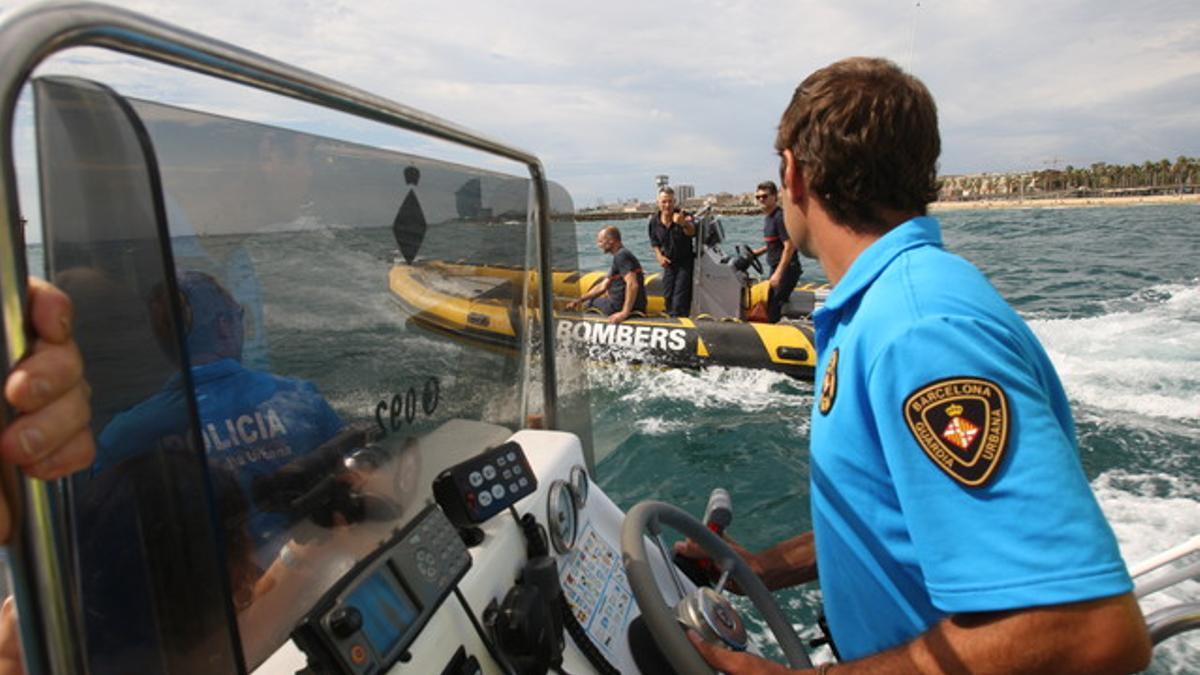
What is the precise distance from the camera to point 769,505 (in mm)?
5051

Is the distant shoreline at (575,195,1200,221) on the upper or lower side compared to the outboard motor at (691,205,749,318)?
upper

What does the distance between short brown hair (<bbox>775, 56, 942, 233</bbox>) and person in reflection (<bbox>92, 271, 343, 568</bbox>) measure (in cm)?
102

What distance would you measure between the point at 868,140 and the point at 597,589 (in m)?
1.18

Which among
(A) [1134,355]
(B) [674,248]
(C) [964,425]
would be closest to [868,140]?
(C) [964,425]

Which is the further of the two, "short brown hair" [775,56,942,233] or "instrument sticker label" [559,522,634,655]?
"instrument sticker label" [559,522,634,655]

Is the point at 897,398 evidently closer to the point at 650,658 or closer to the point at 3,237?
the point at 650,658

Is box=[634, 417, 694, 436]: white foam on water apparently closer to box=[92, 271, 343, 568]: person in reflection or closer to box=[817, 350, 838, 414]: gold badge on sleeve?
box=[817, 350, 838, 414]: gold badge on sleeve

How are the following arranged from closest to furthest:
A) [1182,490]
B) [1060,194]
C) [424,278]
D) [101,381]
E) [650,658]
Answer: [101,381] → [424,278] → [650,658] → [1182,490] → [1060,194]

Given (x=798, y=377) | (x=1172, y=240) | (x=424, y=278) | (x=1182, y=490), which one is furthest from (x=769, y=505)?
(x=1172, y=240)

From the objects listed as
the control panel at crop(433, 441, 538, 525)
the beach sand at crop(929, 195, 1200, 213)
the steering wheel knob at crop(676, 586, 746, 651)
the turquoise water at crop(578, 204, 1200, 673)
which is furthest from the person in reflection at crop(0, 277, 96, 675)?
the beach sand at crop(929, 195, 1200, 213)

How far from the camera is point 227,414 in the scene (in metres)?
0.99

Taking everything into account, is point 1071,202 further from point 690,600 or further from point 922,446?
point 922,446

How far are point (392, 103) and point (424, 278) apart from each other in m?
0.37

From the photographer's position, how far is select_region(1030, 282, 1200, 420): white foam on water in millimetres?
6668
